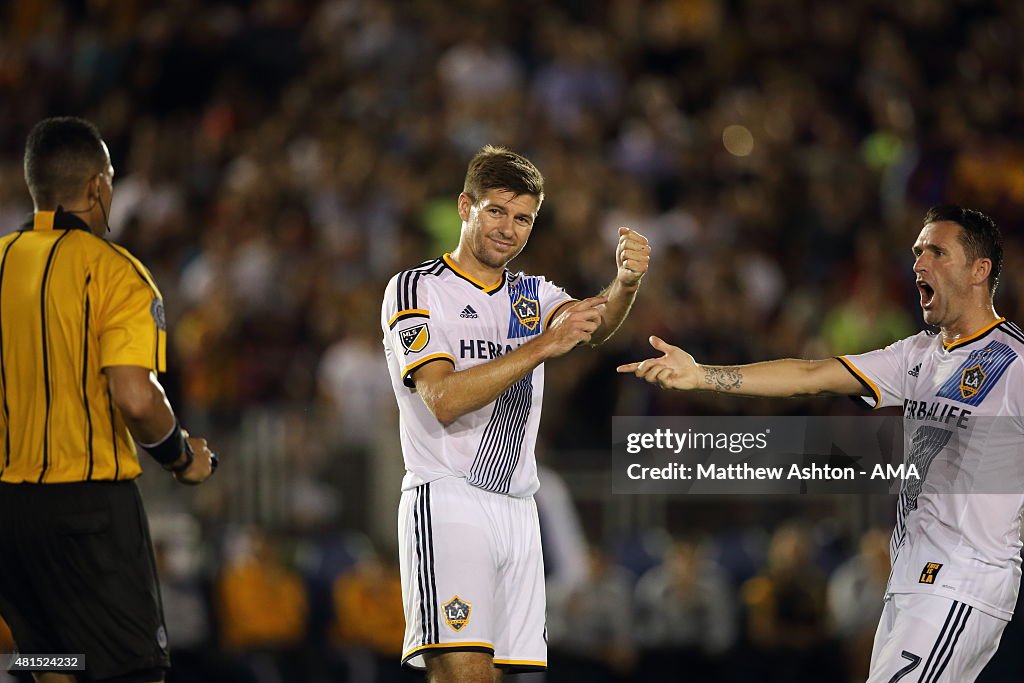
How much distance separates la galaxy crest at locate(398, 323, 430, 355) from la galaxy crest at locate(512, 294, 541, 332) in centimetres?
50

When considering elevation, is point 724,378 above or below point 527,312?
below

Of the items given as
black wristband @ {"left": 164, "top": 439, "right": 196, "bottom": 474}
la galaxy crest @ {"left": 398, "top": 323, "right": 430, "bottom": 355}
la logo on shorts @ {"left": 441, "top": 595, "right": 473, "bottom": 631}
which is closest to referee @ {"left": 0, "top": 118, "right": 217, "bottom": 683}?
black wristband @ {"left": 164, "top": 439, "right": 196, "bottom": 474}

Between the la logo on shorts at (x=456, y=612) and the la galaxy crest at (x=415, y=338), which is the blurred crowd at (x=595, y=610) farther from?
the la galaxy crest at (x=415, y=338)

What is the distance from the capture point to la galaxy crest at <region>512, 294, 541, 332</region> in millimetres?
6391

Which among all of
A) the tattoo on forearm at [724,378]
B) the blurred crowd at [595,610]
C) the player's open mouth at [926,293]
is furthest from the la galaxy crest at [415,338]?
the blurred crowd at [595,610]

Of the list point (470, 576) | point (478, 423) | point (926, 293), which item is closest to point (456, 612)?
point (470, 576)

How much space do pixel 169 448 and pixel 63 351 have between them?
0.59 meters

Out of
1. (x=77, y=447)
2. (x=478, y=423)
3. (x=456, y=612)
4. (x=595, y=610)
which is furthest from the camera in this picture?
(x=595, y=610)

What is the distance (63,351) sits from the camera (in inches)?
221

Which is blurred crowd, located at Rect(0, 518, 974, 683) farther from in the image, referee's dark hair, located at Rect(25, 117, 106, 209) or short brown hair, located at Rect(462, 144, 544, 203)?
referee's dark hair, located at Rect(25, 117, 106, 209)

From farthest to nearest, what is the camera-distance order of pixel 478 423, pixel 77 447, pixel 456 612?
pixel 478 423 < pixel 456 612 < pixel 77 447

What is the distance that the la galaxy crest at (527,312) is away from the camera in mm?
6391

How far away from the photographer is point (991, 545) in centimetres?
592

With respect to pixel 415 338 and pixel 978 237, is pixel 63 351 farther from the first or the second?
pixel 978 237
